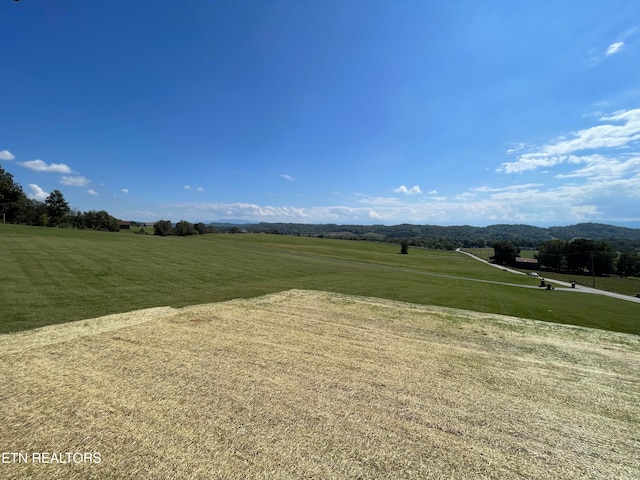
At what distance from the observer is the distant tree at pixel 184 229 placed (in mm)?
120831

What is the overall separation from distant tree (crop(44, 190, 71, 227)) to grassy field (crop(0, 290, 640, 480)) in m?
114

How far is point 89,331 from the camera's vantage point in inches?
382

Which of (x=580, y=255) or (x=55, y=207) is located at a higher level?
(x=55, y=207)

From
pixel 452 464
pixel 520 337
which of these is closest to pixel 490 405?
pixel 452 464

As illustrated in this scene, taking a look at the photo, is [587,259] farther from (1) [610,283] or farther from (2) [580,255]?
(1) [610,283]

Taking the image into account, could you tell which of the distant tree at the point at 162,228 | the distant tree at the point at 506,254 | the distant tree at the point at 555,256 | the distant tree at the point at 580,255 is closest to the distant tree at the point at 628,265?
the distant tree at the point at 580,255

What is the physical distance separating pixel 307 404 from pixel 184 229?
422 feet

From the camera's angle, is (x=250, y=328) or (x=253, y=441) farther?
(x=250, y=328)

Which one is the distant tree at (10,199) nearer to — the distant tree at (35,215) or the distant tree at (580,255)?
the distant tree at (35,215)

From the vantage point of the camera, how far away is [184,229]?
121 metres

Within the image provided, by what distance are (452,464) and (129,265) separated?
2838cm

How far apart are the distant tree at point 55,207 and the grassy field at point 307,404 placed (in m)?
114

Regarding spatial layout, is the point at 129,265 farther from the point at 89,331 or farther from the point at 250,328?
the point at 250,328

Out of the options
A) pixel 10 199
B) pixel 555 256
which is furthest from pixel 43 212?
pixel 555 256
